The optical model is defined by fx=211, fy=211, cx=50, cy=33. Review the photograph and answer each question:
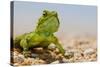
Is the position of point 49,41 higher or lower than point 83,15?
lower

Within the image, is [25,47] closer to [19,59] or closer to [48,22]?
[19,59]

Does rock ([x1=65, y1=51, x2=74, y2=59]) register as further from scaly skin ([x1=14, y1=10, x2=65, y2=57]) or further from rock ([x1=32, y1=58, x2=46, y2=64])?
rock ([x1=32, y1=58, x2=46, y2=64])

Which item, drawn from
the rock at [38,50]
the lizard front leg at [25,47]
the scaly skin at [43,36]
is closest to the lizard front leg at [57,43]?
the scaly skin at [43,36]

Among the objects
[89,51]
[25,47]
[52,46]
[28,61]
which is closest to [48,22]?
[52,46]
